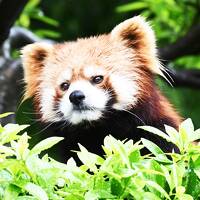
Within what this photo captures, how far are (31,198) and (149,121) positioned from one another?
1968 millimetres

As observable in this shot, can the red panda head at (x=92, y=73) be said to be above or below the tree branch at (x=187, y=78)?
above

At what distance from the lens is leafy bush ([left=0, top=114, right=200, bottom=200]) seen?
6.61 feet

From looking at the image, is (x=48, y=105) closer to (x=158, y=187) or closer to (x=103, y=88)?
(x=103, y=88)

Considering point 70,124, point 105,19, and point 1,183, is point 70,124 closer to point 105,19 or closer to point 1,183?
point 1,183

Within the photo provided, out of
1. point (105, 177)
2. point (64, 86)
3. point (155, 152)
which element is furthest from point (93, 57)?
point (105, 177)

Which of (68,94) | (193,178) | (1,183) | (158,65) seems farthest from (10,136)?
(158,65)

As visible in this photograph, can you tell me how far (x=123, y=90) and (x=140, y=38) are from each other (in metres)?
0.39

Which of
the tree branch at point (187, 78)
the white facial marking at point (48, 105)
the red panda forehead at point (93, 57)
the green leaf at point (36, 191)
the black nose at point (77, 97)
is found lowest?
the tree branch at point (187, 78)

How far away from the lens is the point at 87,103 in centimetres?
376

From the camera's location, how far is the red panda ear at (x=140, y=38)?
13.5 ft

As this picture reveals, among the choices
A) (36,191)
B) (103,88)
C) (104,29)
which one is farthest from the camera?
(104,29)

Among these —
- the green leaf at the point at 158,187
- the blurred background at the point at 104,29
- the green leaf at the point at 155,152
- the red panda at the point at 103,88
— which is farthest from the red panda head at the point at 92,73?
the green leaf at the point at 158,187

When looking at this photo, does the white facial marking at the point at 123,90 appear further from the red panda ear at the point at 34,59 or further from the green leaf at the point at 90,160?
the green leaf at the point at 90,160

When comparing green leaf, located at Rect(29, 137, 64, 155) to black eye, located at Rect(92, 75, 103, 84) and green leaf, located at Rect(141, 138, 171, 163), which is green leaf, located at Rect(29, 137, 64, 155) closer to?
green leaf, located at Rect(141, 138, 171, 163)
